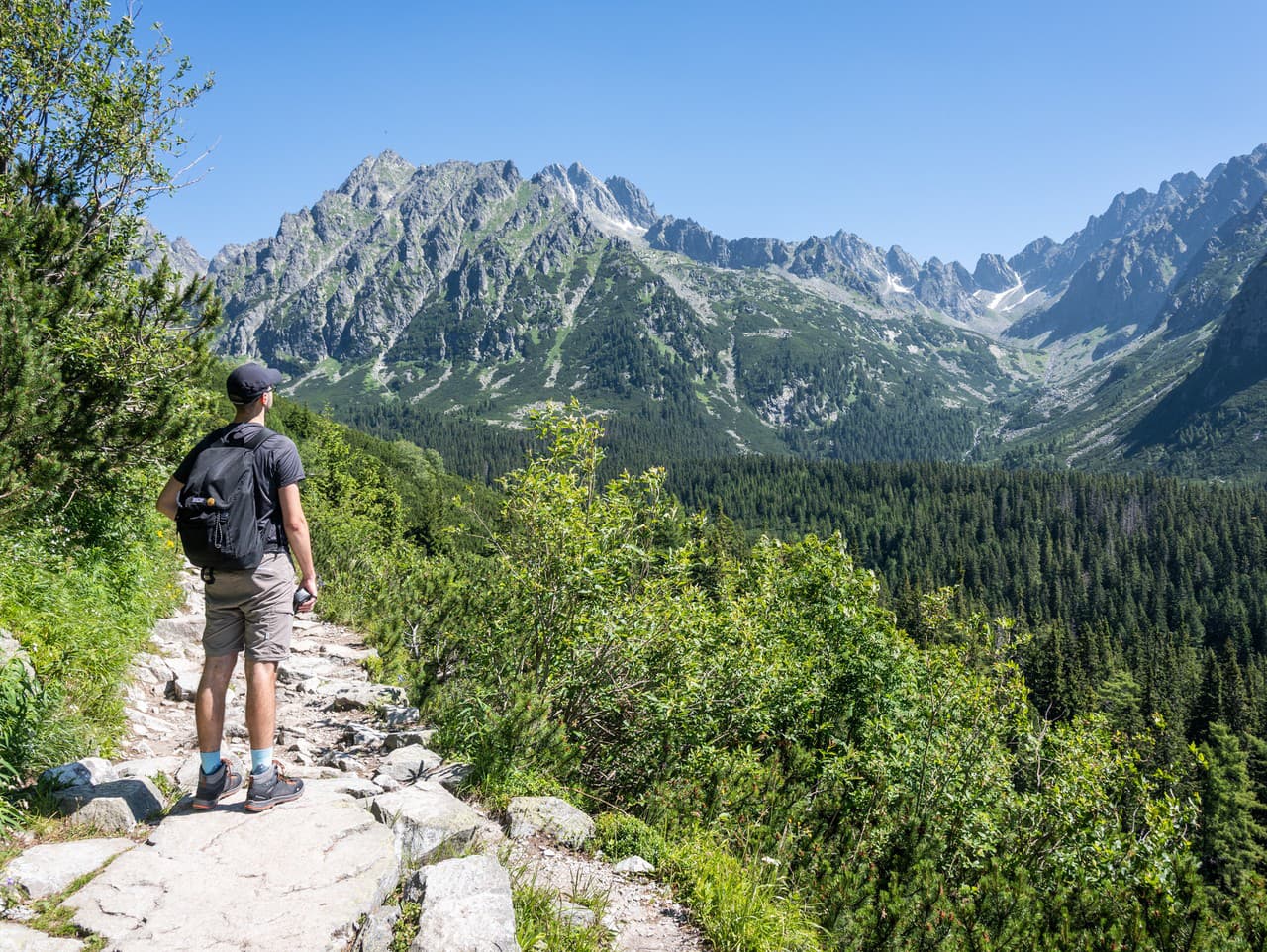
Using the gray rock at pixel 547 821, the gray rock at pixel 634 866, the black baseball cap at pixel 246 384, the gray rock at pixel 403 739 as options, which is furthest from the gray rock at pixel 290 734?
the black baseball cap at pixel 246 384

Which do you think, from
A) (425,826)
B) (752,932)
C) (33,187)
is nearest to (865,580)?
(752,932)

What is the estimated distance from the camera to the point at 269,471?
5273mm

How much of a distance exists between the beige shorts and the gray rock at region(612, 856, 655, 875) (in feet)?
11.1

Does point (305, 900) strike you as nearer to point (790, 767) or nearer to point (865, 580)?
point (790, 767)

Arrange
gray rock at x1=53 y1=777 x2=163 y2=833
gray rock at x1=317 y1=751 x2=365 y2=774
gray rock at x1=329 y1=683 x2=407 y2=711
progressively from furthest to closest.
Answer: gray rock at x1=329 y1=683 x2=407 y2=711 < gray rock at x1=317 y1=751 x2=365 y2=774 < gray rock at x1=53 y1=777 x2=163 y2=833

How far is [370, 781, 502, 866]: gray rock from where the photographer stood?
4.89 metres

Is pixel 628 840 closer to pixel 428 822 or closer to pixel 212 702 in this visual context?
pixel 428 822

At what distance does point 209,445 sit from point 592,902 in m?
4.69

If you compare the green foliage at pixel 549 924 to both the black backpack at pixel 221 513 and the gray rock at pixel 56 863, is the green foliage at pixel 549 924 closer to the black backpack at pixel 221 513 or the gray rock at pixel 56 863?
the gray rock at pixel 56 863

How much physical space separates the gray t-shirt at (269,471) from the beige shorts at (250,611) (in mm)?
198

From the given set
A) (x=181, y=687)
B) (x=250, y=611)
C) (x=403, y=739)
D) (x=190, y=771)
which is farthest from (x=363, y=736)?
(x=250, y=611)

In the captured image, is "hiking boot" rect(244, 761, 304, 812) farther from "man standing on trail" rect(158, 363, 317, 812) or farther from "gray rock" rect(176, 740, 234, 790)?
"gray rock" rect(176, 740, 234, 790)

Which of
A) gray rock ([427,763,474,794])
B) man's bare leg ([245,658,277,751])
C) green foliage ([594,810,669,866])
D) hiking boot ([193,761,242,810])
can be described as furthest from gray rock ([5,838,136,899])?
green foliage ([594,810,669,866])

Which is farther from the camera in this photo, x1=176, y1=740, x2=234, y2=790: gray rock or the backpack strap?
x1=176, y1=740, x2=234, y2=790: gray rock
